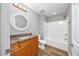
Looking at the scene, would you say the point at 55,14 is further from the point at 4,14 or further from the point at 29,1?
the point at 4,14

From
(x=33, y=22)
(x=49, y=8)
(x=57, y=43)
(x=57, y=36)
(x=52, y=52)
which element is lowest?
(x=52, y=52)

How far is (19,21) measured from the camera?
1248 millimetres

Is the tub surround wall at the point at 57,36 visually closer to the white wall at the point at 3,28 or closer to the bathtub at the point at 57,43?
the bathtub at the point at 57,43

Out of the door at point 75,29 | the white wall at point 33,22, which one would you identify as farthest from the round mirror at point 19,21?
the door at point 75,29

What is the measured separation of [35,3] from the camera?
3.67 feet

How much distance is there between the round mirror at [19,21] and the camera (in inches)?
46.4

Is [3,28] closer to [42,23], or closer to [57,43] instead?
[42,23]

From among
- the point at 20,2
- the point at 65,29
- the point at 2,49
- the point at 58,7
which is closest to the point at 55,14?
the point at 58,7

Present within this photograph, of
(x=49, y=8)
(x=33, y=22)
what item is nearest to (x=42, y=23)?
(x=33, y=22)

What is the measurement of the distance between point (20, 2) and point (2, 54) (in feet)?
2.20

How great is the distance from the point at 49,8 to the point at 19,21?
0.47m

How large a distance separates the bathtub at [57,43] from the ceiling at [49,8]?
14.6 inches

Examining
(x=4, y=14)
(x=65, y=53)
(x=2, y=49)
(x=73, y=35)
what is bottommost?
(x=65, y=53)

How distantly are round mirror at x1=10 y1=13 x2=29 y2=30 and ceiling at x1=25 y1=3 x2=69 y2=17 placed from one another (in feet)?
0.63
